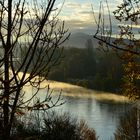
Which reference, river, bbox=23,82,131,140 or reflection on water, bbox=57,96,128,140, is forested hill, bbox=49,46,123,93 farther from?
reflection on water, bbox=57,96,128,140

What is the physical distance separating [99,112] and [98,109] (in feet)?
6.47

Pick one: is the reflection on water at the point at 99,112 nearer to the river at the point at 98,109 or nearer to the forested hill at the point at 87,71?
the river at the point at 98,109

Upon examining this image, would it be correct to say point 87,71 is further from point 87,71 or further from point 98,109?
point 98,109

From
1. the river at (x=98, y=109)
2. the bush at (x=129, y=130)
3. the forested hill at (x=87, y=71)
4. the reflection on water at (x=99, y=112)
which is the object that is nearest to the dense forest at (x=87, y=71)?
the forested hill at (x=87, y=71)

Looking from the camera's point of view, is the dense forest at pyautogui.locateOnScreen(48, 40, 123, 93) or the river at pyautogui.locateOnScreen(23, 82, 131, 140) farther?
the dense forest at pyautogui.locateOnScreen(48, 40, 123, 93)

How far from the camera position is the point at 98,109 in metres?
39.7

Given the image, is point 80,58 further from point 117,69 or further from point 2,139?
point 2,139

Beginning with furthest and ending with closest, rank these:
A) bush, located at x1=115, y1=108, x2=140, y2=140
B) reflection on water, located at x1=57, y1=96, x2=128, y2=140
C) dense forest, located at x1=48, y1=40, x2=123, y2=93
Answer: dense forest, located at x1=48, y1=40, x2=123, y2=93
reflection on water, located at x1=57, y1=96, x2=128, y2=140
bush, located at x1=115, y1=108, x2=140, y2=140

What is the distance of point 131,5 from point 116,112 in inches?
1301

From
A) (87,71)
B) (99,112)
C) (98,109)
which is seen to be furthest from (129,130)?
(87,71)

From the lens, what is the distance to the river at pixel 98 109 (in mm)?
32406

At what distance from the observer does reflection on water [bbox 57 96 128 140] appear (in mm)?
32000

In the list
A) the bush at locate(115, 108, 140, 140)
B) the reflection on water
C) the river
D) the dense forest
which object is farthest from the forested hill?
the bush at locate(115, 108, 140, 140)

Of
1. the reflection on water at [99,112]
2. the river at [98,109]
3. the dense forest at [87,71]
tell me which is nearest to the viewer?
the reflection on water at [99,112]
